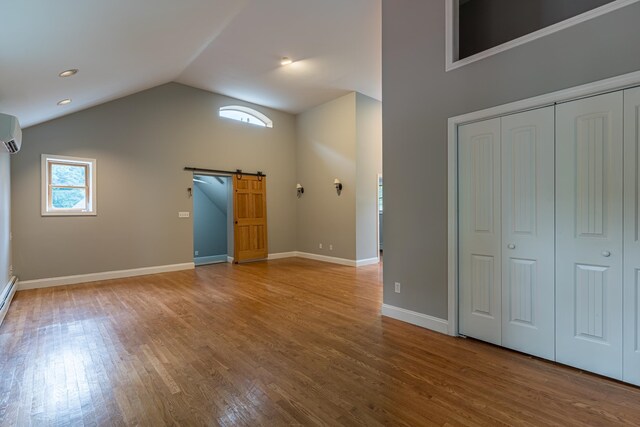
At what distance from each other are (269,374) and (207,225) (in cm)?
732

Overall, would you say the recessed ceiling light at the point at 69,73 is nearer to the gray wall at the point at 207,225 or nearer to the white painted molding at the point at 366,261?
the gray wall at the point at 207,225

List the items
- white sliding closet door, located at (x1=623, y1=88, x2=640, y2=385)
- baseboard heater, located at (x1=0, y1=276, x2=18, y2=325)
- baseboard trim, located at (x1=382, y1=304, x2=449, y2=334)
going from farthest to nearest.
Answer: baseboard heater, located at (x1=0, y1=276, x2=18, y2=325), baseboard trim, located at (x1=382, y1=304, x2=449, y2=334), white sliding closet door, located at (x1=623, y1=88, x2=640, y2=385)

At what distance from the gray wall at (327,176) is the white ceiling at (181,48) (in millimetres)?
762

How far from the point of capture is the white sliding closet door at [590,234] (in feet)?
7.14

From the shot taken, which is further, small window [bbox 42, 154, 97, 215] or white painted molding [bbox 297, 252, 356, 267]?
white painted molding [bbox 297, 252, 356, 267]

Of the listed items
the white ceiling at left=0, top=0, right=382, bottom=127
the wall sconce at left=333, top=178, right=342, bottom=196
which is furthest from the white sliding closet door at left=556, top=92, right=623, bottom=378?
the wall sconce at left=333, top=178, right=342, bottom=196

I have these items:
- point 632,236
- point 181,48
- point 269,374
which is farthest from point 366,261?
point 181,48

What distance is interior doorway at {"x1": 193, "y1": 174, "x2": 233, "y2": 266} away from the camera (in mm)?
8562

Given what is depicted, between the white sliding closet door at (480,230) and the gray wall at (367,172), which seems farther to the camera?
the gray wall at (367,172)

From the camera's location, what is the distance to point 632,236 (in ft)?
6.93

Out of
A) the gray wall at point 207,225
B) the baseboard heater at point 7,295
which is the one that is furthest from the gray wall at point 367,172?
the baseboard heater at point 7,295

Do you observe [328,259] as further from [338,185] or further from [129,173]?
[129,173]

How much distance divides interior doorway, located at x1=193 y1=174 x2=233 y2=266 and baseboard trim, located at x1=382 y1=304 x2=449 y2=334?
19.8 ft

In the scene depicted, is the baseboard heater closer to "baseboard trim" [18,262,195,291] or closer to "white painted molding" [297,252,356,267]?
"baseboard trim" [18,262,195,291]
